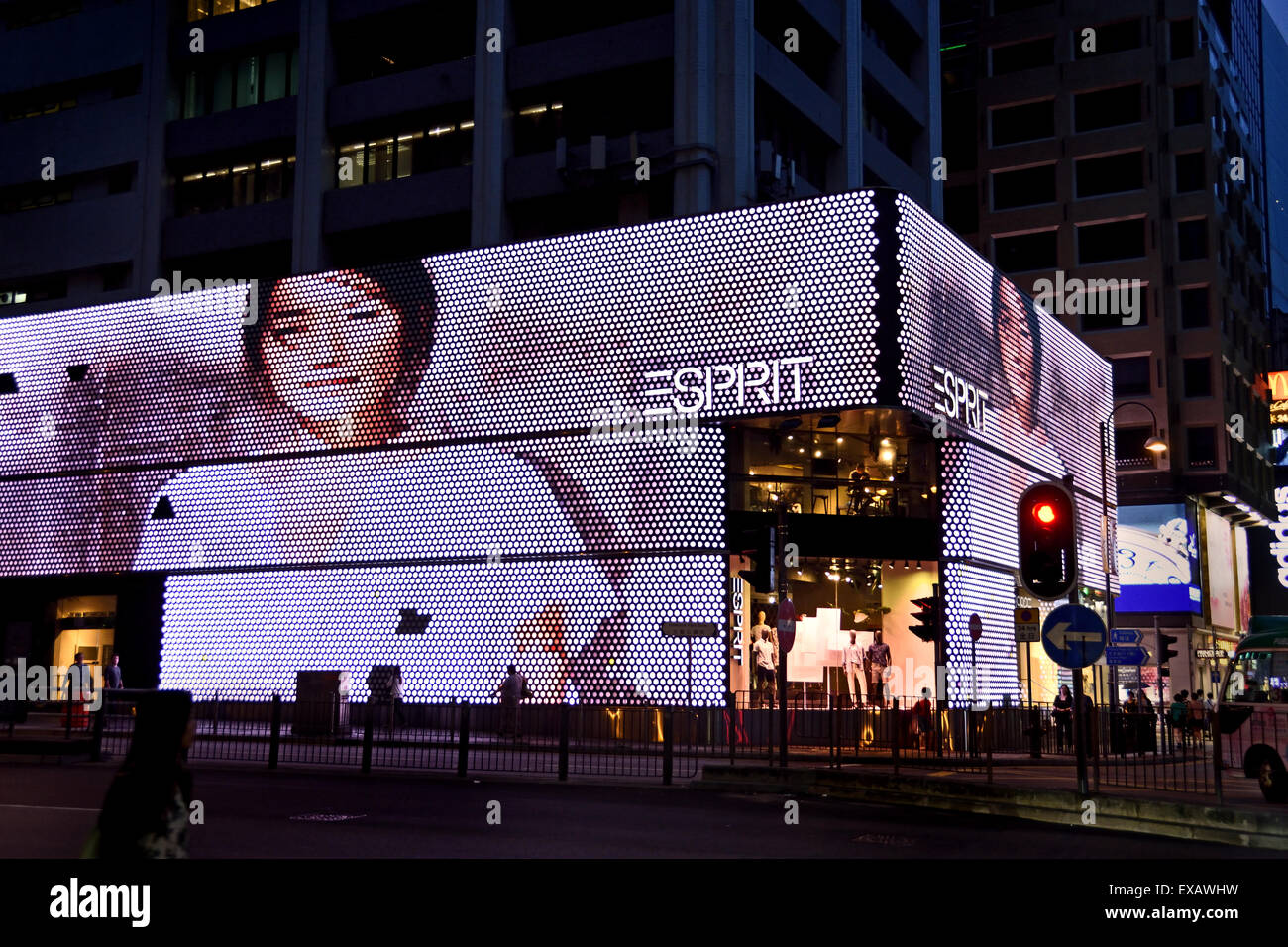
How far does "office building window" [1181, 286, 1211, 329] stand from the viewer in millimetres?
57594

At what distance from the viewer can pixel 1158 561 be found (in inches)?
2196

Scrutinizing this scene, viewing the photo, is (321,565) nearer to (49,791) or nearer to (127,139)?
(49,791)

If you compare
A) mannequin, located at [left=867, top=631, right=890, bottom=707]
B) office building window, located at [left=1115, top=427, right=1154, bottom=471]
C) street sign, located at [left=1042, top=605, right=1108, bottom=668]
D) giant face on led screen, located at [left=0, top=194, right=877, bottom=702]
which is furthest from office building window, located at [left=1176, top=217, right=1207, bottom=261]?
street sign, located at [left=1042, top=605, right=1108, bottom=668]

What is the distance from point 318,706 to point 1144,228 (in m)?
46.1

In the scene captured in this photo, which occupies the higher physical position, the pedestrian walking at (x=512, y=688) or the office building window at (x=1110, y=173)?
the office building window at (x=1110, y=173)

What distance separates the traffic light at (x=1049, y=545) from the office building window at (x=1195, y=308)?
4731 cm

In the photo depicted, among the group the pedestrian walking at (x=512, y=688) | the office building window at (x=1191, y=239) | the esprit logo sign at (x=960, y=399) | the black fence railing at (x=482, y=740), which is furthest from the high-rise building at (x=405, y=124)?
the office building window at (x=1191, y=239)

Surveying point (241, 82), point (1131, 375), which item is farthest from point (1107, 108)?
point (241, 82)

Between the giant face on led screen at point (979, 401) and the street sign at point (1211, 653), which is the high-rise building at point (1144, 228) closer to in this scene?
the street sign at point (1211, 653)

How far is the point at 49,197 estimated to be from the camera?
46.9 m

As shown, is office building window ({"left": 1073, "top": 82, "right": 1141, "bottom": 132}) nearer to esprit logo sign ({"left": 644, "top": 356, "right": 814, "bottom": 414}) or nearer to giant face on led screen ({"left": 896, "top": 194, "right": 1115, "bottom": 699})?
giant face on led screen ({"left": 896, "top": 194, "right": 1115, "bottom": 699})

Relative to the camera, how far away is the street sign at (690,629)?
27.8m
